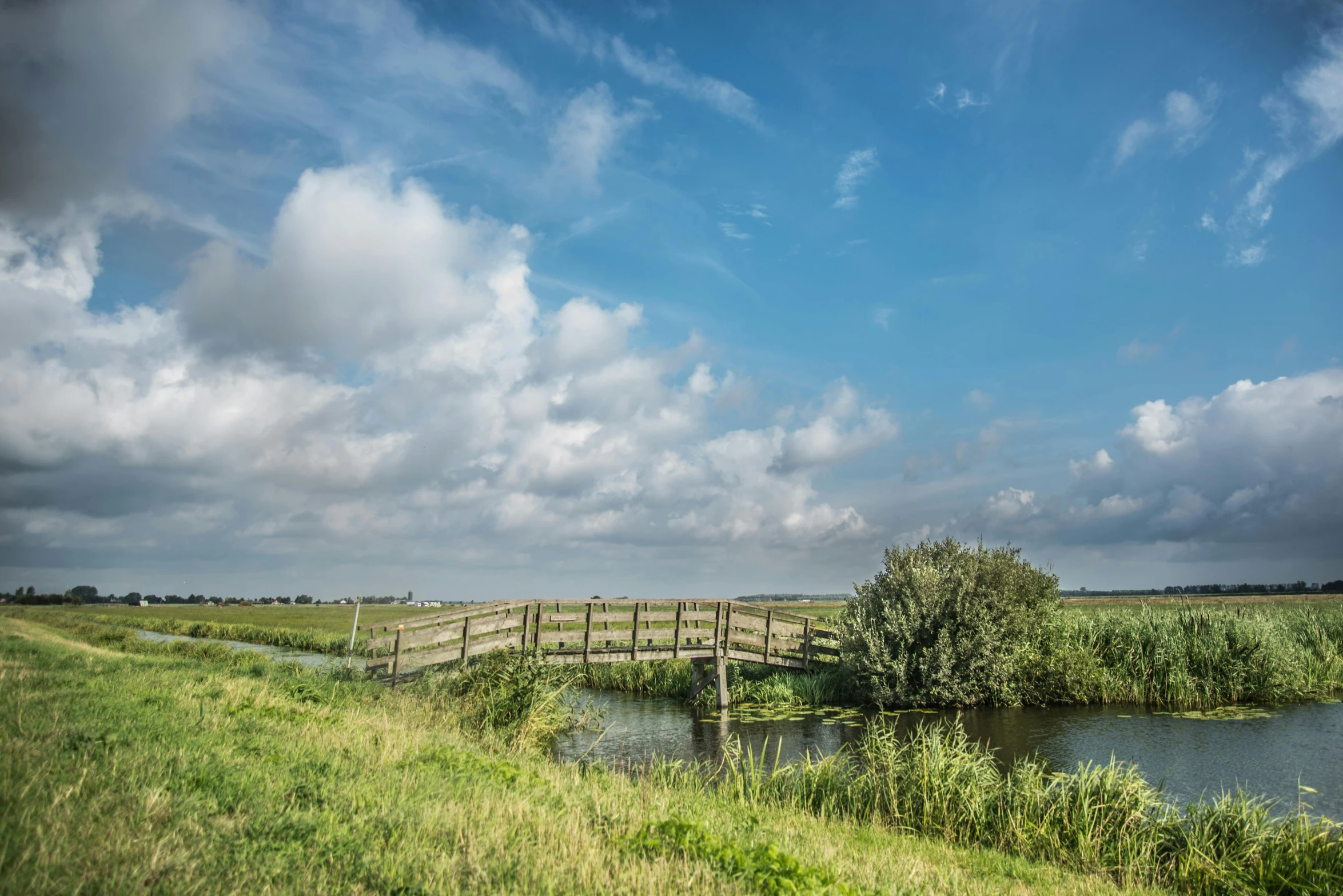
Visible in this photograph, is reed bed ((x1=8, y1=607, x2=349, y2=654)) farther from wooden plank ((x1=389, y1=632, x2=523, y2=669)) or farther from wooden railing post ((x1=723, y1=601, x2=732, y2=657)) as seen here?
wooden railing post ((x1=723, y1=601, x2=732, y2=657))

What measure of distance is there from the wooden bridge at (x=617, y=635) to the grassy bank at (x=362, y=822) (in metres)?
7.94

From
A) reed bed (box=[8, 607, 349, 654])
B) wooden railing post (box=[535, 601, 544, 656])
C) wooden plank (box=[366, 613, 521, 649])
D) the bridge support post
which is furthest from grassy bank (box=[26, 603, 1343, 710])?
reed bed (box=[8, 607, 349, 654])

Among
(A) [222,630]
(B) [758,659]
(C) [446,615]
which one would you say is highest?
(C) [446,615]

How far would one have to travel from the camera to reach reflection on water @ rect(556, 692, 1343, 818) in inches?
472

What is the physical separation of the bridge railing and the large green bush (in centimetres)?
298

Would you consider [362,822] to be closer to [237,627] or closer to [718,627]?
[718,627]

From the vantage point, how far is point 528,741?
1345 cm

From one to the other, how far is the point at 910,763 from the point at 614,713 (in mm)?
12317

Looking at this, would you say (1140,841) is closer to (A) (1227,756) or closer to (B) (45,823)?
(A) (1227,756)

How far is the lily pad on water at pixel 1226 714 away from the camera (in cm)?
1758

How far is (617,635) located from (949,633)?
9.30m

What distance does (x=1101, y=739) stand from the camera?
50.3 ft

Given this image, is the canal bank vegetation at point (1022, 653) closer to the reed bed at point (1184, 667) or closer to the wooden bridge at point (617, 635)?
the reed bed at point (1184, 667)

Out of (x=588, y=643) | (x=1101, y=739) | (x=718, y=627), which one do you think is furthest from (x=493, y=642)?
(x=1101, y=739)
